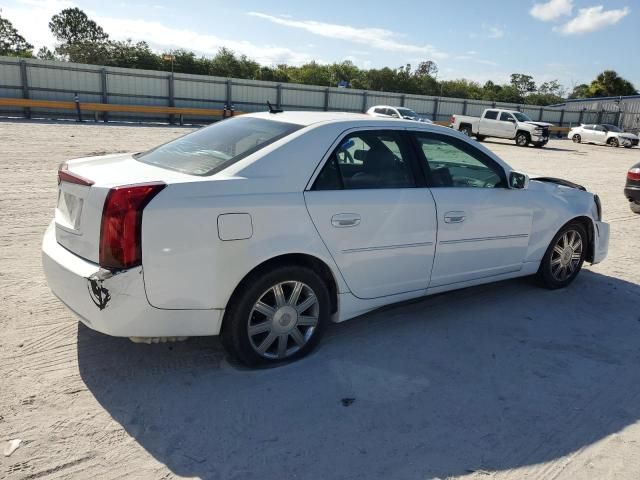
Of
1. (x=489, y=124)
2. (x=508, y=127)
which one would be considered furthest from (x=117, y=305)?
(x=489, y=124)

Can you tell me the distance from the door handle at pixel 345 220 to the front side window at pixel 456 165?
2.65 ft

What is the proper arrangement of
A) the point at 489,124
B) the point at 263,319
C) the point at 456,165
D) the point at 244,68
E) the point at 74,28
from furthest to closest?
1. the point at 74,28
2. the point at 244,68
3. the point at 489,124
4. the point at 456,165
5. the point at 263,319

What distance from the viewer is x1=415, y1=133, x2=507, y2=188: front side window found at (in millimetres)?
4090

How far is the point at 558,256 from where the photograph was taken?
5.20 metres

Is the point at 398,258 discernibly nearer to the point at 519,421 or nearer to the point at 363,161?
the point at 363,161

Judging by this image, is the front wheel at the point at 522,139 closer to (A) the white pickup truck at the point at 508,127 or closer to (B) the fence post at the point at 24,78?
(A) the white pickup truck at the point at 508,127

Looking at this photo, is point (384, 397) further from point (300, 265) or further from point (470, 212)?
point (470, 212)

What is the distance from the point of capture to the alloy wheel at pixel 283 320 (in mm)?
3346

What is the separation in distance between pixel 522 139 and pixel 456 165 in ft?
84.9

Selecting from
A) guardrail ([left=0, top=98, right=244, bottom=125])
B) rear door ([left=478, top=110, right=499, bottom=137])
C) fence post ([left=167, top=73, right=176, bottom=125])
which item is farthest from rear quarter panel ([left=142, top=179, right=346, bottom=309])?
rear door ([left=478, top=110, right=499, bottom=137])

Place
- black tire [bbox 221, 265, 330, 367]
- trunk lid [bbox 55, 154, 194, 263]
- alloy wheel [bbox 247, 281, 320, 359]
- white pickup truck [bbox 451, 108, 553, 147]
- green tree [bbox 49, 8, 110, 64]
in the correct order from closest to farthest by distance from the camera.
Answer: trunk lid [bbox 55, 154, 194, 263] → black tire [bbox 221, 265, 330, 367] → alloy wheel [bbox 247, 281, 320, 359] → white pickup truck [bbox 451, 108, 553, 147] → green tree [bbox 49, 8, 110, 64]

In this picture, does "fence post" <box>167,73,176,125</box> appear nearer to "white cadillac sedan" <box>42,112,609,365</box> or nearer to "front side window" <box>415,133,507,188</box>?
"white cadillac sedan" <box>42,112,609,365</box>

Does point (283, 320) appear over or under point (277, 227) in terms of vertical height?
under

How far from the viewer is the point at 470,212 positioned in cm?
418
